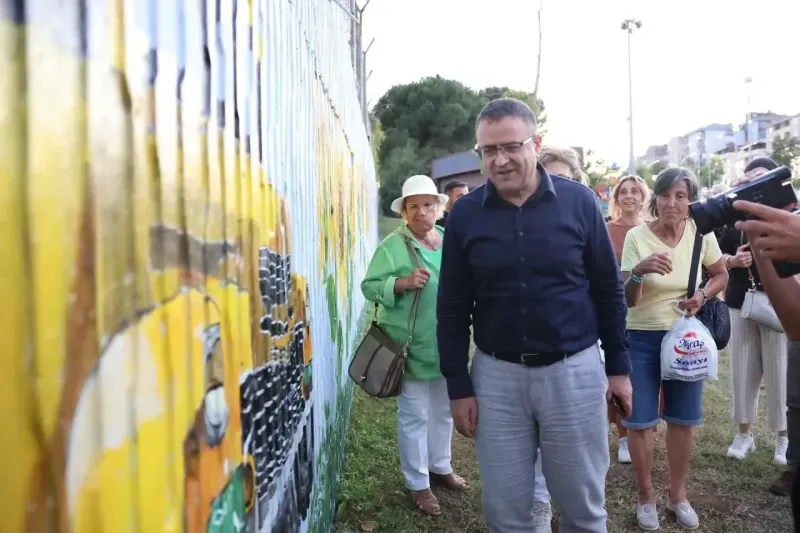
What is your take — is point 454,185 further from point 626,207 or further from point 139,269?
point 139,269

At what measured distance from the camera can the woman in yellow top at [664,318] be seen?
3529mm

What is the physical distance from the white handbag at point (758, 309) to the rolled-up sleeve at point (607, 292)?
203 centimetres

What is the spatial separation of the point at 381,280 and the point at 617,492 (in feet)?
6.84

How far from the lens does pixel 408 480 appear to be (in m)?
3.93

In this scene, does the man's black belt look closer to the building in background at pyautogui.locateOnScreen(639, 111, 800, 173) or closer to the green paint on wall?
the green paint on wall

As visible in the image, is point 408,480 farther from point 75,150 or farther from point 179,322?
point 75,150

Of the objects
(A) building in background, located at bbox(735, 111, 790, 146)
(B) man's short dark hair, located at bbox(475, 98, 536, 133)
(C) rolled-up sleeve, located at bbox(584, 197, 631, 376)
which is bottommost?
(C) rolled-up sleeve, located at bbox(584, 197, 631, 376)

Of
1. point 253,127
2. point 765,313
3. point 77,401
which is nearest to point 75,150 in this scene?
point 77,401

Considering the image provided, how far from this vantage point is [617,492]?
13.6 ft

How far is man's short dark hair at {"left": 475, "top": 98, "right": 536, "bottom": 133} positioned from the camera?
2531 mm

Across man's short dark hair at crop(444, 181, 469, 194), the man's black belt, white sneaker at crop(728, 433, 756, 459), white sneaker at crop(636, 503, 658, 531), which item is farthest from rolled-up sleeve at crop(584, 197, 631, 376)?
man's short dark hair at crop(444, 181, 469, 194)

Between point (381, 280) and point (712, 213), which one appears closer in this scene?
point (712, 213)

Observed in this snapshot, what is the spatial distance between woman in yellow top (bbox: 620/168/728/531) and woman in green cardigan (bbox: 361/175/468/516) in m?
1.13

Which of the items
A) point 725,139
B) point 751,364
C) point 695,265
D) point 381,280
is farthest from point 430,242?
point 725,139
